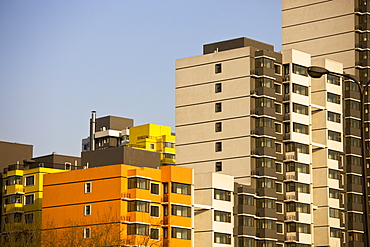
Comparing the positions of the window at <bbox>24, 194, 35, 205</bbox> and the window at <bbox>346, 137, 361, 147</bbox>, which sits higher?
the window at <bbox>346, 137, 361, 147</bbox>

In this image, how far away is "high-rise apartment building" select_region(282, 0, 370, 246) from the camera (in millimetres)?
121062

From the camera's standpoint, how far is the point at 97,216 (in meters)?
94.2

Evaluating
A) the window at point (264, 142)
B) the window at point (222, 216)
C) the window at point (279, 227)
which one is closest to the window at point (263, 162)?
the window at point (264, 142)

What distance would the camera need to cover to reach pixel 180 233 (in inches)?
3787

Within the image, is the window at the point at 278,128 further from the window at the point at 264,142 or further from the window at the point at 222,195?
the window at the point at 222,195

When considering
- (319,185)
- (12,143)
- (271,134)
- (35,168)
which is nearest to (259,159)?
(271,134)

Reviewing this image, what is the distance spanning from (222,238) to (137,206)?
12.9 metres

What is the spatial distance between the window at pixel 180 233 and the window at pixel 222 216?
187 inches

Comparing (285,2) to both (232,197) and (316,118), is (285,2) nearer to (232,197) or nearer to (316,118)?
(316,118)

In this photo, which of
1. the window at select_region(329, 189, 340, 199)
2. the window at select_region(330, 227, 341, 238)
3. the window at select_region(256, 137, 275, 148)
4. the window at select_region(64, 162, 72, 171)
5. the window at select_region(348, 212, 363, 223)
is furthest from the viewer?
the window at select_region(348, 212, 363, 223)

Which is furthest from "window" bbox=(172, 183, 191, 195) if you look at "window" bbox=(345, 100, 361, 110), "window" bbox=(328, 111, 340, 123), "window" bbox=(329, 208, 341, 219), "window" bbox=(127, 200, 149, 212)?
"window" bbox=(345, 100, 361, 110)

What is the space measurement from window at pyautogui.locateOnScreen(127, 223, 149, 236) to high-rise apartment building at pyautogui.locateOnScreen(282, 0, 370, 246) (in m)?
36.2

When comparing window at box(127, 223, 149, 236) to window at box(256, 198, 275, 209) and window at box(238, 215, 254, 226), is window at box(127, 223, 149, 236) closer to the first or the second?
window at box(238, 215, 254, 226)

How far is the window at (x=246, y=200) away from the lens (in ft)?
345
